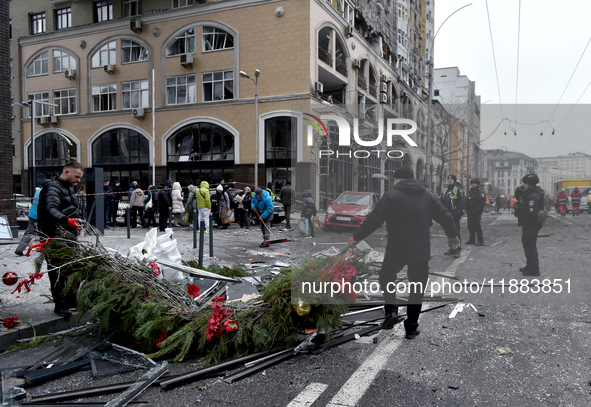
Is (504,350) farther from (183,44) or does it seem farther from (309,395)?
(183,44)

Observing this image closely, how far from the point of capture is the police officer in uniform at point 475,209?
14.9 feet

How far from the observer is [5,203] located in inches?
409

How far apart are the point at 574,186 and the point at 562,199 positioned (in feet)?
1.36

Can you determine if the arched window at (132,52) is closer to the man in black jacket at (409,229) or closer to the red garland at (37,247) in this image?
the red garland at (37,247)

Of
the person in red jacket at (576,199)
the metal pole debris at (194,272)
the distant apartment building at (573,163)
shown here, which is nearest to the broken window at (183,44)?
the metal pole debris at (194,272)

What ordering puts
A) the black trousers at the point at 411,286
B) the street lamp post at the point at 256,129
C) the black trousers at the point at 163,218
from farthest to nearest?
the street lamp post at the point at 256,129 < the black trousers at the point at 163,218 < the black trousers at the point at 411,286

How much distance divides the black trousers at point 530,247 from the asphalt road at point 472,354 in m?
0.07

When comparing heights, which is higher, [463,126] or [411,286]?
[463,126]

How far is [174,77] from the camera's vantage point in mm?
28969

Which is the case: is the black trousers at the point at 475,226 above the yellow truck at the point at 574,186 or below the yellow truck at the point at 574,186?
below

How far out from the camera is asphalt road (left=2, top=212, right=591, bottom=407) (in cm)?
335

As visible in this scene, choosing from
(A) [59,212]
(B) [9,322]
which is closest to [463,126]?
(A) [59,212]

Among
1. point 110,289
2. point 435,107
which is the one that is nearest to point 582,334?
point 435,107

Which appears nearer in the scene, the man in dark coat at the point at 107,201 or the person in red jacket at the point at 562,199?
the person in red jacket at the point at 562,199
